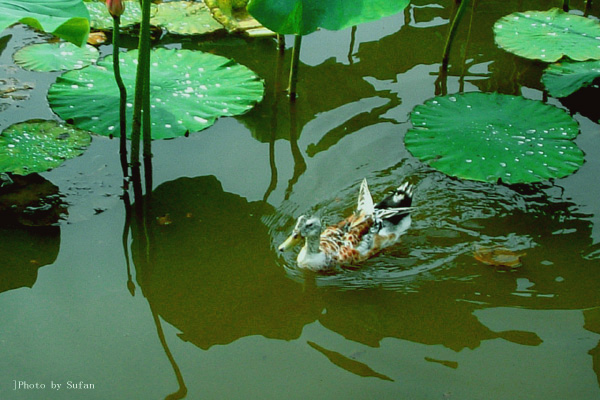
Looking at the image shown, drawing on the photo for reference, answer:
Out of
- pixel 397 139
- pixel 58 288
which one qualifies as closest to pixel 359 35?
pixel 397 139

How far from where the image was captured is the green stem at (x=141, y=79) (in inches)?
172

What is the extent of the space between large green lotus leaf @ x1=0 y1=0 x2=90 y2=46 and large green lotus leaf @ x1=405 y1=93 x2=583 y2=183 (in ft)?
8.31

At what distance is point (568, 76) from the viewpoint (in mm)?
6020

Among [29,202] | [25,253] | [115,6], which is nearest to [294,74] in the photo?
[115,6]

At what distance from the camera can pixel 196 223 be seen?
→ 470 centimetres

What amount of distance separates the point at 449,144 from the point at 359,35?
2500 millimetres

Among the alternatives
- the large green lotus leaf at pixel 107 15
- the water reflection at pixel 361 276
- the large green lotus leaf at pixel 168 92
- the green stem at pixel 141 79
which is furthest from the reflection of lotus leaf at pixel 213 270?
the large green lotus leaf at pixel 107 15

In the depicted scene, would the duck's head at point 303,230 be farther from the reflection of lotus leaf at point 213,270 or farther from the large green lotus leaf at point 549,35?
the large green lotus leaf at point 549,35

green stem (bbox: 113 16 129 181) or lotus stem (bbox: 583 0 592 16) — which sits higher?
lotus stem (bbox: 583 0 592 16)

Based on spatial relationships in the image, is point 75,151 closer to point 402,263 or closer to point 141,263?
point 141,263

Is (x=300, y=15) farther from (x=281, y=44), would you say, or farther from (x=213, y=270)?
(x=281, y=44)

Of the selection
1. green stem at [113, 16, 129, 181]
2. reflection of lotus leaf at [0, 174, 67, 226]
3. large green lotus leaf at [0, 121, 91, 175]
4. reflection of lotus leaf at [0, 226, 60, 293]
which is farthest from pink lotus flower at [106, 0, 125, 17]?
reflection of lotus leaf at [0, 226, 60, 293]

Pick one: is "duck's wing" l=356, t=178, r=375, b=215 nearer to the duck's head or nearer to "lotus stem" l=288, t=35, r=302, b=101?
the duck's head

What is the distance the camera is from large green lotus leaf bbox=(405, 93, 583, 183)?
483cm
